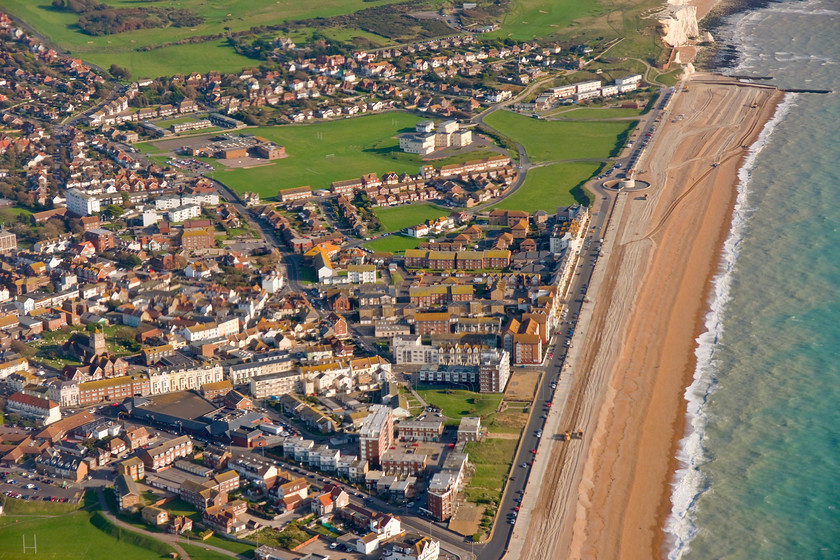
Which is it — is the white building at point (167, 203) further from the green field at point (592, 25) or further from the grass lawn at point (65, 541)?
the green field at point (592, 25)

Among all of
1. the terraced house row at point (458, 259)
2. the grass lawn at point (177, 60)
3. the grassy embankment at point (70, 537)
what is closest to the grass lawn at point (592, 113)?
the terraced house row at point (458, 259)

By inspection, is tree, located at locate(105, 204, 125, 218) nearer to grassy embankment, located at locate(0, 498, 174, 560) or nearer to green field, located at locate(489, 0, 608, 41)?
grassy embankment, located at locate(0, 498, 174, 560)

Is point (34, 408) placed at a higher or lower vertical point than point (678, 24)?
lower

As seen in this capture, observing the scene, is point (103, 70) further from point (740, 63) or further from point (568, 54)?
point (740, 63)

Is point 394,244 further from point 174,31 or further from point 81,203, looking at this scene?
point 174,31

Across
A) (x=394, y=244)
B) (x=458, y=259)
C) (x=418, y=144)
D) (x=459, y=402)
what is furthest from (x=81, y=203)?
(x=459, y=402)

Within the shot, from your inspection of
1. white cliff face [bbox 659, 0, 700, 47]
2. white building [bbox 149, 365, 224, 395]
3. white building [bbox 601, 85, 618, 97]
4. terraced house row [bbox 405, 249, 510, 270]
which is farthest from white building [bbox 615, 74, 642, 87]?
white building [bbox 149, 365, 224, 395]
